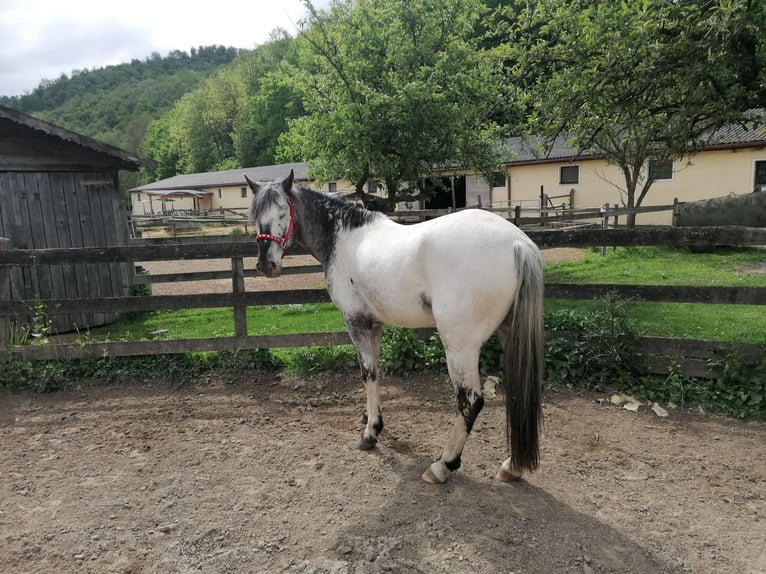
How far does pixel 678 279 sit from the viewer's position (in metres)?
9.02

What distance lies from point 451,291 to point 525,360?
0.60 metres

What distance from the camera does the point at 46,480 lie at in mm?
3354

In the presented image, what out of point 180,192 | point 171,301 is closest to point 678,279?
point 171,301

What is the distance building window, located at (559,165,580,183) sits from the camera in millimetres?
22672

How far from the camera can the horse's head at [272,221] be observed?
3.62 meters

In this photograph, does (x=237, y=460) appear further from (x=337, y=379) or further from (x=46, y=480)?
(x=337, y=379)

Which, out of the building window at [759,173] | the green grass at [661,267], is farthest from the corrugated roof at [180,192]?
the building window at [759,173]

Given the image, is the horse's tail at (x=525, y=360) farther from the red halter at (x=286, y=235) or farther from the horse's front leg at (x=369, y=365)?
the red halter at (x=286, y=235)

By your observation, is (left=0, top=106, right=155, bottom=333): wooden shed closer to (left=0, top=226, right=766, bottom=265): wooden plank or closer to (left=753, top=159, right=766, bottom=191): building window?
(left=0, top=226, right=766, bottom=265): wooden plank

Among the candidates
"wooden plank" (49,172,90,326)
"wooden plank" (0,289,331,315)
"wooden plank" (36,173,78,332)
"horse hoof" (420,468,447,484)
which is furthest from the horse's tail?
"wooden plank" (49,172,90,326)

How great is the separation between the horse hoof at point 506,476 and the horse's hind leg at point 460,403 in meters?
0.27

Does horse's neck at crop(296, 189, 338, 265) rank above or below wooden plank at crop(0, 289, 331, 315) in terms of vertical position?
above

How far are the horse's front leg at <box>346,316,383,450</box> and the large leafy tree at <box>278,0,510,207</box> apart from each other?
19.7ft

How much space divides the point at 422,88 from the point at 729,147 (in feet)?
49.4
